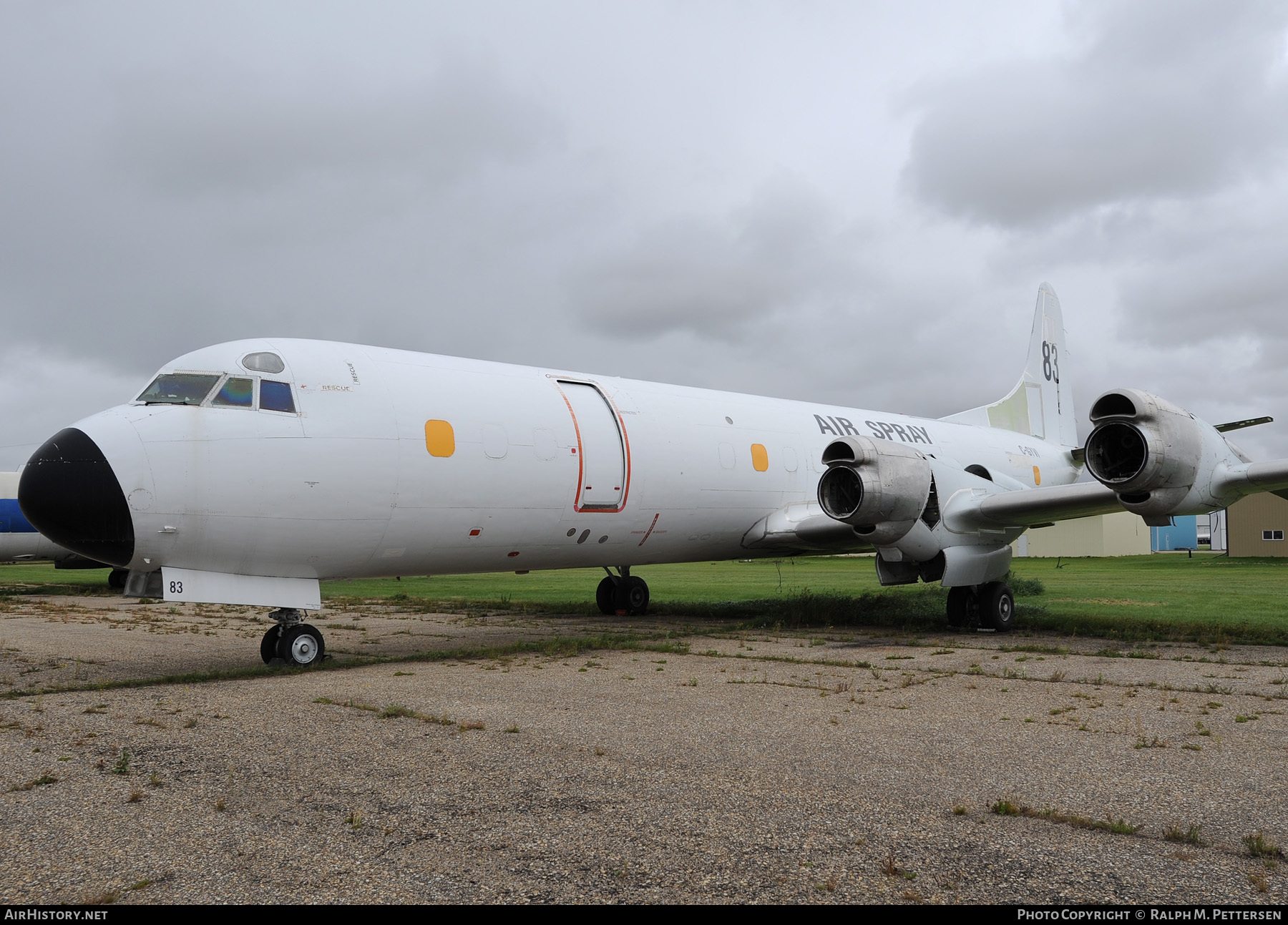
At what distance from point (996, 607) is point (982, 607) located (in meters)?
0.19

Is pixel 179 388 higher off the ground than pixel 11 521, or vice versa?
pixel 179 388

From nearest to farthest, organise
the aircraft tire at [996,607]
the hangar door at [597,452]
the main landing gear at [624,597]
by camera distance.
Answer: the hangar door at [597,452] < the aircraft tire at [996,607] < the main landing gear at [624,597]

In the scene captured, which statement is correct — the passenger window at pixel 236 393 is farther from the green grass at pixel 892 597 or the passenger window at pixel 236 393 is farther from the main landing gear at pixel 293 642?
the green grass at pixel 892 597

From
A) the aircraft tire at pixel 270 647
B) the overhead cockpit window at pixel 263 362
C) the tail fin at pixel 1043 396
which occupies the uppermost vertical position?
the tail fin at pixel 1043 396

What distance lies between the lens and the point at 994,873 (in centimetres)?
351

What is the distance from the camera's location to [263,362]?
30.4 feet

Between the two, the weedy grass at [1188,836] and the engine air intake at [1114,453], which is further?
the engine air intake at [1114,453]

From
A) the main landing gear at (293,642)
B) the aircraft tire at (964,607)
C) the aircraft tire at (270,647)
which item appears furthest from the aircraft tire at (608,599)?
the aircraft tire at (270,647)

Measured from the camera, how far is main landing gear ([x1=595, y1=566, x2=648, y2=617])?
55.8 ft

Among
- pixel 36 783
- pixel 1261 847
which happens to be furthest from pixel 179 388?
pixel 1261 847

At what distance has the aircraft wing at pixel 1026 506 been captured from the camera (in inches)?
481

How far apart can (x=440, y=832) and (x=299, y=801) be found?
0.97 m

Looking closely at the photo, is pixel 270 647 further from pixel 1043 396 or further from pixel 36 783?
pixel 1043 396

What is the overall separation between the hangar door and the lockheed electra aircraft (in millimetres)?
27
